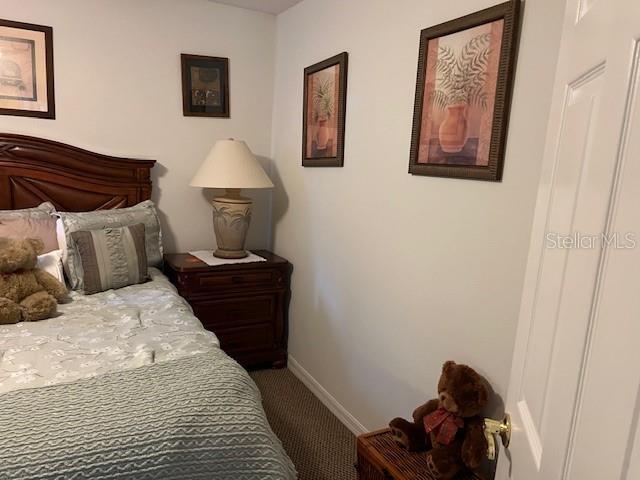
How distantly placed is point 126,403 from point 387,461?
2.86 feet

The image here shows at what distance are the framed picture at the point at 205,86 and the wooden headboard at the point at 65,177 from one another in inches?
18.9

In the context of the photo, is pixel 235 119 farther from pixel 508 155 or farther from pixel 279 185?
pixel 508 155

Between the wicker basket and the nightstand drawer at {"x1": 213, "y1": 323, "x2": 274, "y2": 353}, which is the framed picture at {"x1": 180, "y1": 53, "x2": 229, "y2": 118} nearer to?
the nightstand drawer at {"x1": 213, "y1": 323, "x2": 274, "y2": 353}

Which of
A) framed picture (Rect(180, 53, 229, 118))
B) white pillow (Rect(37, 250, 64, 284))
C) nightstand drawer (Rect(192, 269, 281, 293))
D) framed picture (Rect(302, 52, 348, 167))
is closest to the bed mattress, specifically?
white pillow (Rect(37, 250, 64, 284))

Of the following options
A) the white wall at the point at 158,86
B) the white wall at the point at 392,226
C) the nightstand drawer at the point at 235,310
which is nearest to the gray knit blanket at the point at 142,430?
the white wall at the point at 392,226

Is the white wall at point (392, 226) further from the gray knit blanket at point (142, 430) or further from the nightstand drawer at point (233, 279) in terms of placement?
the gray knit blanket at point (142, 430)

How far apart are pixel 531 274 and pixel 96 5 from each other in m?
2.78

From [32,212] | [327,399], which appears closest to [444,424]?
[327,399]

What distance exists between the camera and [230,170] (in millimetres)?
2658

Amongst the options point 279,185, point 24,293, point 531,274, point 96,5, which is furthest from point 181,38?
point 531,274

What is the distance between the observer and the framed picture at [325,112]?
91.8 inches

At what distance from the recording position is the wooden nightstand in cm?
267

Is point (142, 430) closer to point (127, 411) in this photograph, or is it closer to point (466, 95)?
point (127, 411)

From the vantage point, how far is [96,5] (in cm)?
257
